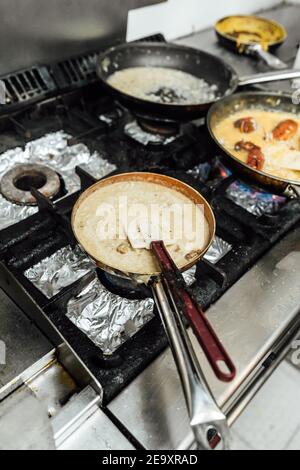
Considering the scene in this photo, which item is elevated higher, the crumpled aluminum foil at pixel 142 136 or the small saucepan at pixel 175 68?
the small saucepan at pixel 175 68

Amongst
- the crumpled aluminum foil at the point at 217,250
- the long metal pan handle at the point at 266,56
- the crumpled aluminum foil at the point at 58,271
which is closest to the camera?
the crumpled aluminum foil at the point at 58,271

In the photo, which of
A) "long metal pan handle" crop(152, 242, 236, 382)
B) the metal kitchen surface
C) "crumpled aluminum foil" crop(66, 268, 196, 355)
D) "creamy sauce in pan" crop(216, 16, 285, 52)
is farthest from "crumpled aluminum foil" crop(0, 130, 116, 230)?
"creamy sauce in pan" crop(216, 16, 285, 52)

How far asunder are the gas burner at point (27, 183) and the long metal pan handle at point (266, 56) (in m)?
1.19

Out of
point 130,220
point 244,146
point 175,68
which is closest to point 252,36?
point 175,68

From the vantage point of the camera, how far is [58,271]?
1.04 metres

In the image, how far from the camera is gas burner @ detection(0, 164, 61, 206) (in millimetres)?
1181

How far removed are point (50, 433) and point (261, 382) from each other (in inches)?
18.0

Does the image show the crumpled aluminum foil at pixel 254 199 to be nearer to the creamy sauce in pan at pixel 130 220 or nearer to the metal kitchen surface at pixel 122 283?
the metal kitchen surface at pixel 122 283

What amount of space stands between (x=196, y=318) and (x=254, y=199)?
2.48ft

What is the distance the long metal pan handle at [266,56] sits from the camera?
6.12 ft

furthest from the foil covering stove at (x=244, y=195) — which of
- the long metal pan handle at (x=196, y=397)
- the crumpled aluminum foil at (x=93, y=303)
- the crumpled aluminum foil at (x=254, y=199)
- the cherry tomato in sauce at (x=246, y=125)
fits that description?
the long metal pan handle at (x=196, y=397)

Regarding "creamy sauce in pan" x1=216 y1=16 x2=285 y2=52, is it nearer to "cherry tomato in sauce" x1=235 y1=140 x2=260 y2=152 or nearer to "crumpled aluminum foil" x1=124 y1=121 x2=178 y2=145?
"crumpled aluminum foil" x1=124 y1=121 x2=178 y2=145

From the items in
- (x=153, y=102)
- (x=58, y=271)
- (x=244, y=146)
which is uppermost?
(x=153, y=102)

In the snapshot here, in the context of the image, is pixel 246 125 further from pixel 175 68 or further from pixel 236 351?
pixel 236 351
